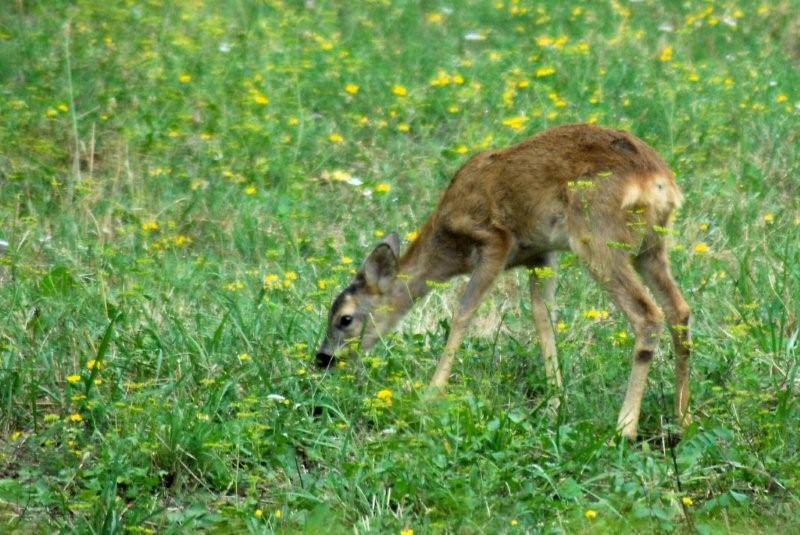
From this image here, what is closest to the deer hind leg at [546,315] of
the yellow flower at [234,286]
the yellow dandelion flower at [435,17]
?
the yellow flower at [234,286]

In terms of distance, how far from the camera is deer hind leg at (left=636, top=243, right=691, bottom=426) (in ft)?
22.7

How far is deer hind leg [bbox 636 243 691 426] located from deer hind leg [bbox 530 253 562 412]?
481 millimetres

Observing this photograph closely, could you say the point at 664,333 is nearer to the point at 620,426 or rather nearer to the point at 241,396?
the point at 620,426

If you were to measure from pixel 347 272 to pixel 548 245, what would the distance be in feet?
4.38

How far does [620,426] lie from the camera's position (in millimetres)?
6793

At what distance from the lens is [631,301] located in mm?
7059

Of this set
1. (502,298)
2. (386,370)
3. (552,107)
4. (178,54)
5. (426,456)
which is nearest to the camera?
(426,456)

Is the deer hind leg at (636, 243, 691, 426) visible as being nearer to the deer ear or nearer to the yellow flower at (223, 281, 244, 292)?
the deer ear

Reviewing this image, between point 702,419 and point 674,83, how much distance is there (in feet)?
15.7

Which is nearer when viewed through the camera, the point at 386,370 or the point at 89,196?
the point at 386,370

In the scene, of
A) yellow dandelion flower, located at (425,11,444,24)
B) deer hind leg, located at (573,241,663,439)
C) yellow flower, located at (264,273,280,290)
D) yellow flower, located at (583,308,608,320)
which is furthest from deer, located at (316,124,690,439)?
yellow dandelion flower, located at (425,11,444,24)

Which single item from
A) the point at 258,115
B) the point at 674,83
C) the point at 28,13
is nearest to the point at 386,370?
the point at 258,115

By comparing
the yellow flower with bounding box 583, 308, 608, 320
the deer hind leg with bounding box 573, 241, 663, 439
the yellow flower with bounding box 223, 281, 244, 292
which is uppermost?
the deer hind leg with bounding box 573, 241, 663, 439

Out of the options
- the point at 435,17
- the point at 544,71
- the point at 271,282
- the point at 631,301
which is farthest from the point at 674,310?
the point at 435,17
